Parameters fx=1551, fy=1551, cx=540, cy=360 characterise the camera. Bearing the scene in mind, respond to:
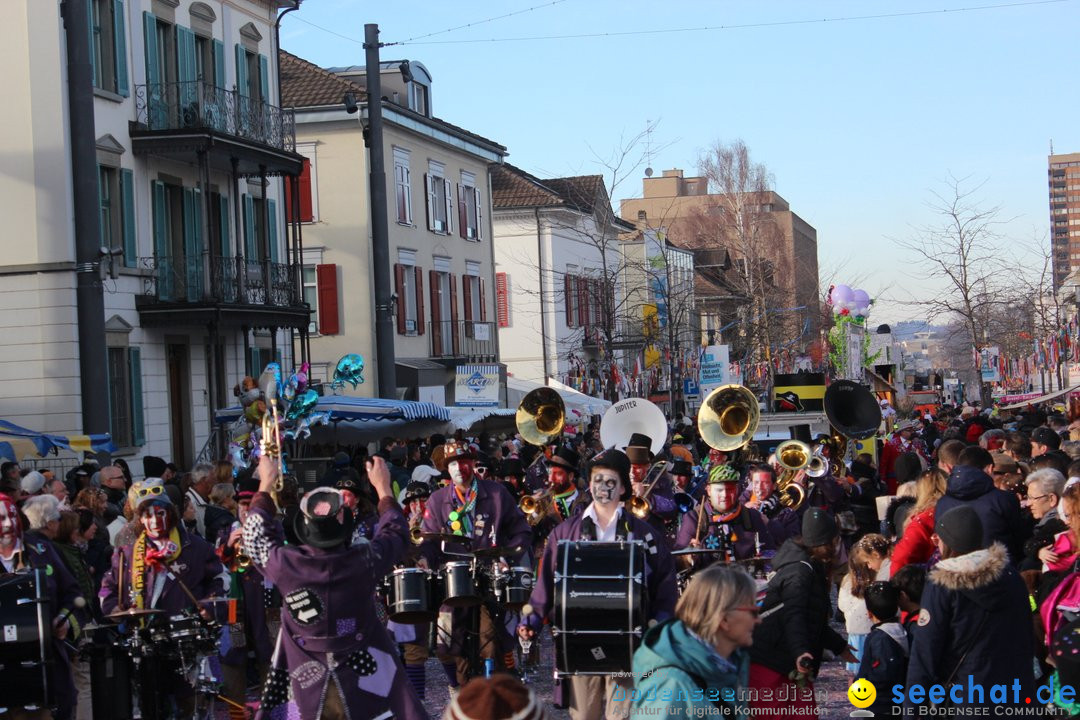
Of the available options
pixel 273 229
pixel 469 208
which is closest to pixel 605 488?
pixel 273 229

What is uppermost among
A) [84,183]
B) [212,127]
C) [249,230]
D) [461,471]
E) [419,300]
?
[212,127]

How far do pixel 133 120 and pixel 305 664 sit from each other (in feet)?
61.2

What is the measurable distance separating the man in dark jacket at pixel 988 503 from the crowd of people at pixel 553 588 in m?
0.02

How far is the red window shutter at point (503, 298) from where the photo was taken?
155ft

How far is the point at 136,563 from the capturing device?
8.59 m

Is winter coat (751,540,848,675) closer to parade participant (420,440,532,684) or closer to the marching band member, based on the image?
parade participant (420,440,532,684)

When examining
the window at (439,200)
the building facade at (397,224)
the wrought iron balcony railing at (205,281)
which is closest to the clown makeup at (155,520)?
the wrought iron balcony railing at (205,281)

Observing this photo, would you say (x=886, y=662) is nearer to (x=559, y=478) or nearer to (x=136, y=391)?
(x=559, y=478)

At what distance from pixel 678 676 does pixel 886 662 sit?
A: 8.43ft

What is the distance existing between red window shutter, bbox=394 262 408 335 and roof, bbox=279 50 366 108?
4.10 meters

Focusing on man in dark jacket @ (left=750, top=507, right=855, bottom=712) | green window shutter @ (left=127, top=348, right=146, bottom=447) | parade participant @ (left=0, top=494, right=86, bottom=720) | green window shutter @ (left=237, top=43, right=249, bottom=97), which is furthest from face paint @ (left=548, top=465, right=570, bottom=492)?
green window shutter @ (left=237, top=43, right=249, bottom=97)

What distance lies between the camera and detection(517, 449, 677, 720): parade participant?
313 inches

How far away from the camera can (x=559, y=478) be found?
12297 mm

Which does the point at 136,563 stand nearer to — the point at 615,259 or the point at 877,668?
the point at 877,668
